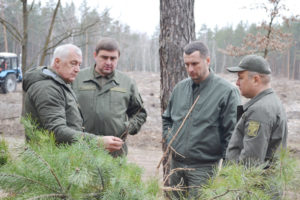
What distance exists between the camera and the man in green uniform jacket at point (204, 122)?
2.65 meters

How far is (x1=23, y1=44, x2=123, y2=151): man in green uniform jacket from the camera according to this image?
1606mm

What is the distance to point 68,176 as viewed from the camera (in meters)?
0.90

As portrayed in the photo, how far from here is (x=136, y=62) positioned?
5988cm

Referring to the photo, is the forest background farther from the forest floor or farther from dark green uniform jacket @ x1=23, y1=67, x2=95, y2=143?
dark green uniform jacket @ x1=23, y1=67, x2=95, y2=143

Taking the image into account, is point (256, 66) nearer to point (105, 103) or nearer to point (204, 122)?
point (204, 122)

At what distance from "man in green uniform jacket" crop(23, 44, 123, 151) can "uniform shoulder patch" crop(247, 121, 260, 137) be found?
108 centimetres

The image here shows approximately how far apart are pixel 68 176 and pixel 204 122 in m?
1.90

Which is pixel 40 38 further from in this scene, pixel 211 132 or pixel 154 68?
pixel 211 132

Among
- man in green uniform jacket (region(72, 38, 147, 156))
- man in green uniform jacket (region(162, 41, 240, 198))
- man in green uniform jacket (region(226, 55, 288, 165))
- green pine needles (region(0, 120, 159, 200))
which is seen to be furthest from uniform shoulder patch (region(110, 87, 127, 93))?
green pine needles (region(0, 120, 159, 200))

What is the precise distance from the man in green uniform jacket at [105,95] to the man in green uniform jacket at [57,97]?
77 centimetres

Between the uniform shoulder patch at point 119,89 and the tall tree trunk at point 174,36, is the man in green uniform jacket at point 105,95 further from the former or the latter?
the tall tree trunk at point 174,36

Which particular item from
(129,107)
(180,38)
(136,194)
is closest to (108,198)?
(136,194)

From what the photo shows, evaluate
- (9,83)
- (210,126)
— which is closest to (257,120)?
(210,126)

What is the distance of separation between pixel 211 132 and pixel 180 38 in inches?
57.6
